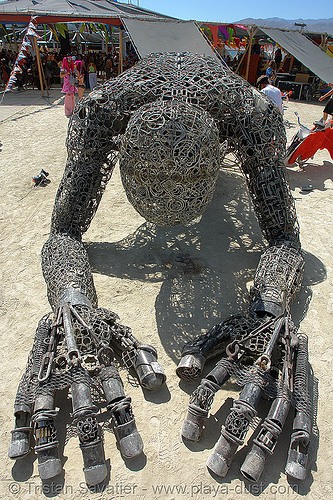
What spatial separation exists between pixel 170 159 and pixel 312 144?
5484mm

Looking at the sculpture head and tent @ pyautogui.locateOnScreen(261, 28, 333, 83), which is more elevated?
tent @ pyautogui.locateOnScreen(261, 28, 333, 83)

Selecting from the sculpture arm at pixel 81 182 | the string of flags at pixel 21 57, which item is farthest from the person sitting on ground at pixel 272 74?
the string of flags at pixel 21 57

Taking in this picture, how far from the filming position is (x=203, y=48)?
11.9m

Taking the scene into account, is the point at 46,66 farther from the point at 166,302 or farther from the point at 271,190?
the point at 166,302

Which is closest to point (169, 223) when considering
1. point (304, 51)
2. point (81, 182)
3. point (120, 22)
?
point (81, 182)

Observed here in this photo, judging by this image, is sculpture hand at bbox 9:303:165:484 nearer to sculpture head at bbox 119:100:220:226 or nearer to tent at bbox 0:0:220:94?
sculpture head at bbox 119:100:220:226

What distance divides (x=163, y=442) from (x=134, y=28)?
45.2 feet

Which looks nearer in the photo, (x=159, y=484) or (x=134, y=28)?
(x=159, y=484)

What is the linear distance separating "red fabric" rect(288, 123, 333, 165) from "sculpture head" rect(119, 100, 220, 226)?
4.78 m

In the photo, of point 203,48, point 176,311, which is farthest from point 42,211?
point 203,48

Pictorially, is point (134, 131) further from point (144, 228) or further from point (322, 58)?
point (322, 58)

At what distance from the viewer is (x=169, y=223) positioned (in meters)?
3.12

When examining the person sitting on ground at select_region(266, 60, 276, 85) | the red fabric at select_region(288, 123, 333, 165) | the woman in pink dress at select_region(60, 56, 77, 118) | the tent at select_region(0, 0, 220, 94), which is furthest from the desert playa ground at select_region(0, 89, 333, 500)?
the tent at select_region(0, 0, 220, 94)

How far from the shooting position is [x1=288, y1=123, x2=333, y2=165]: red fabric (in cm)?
709
